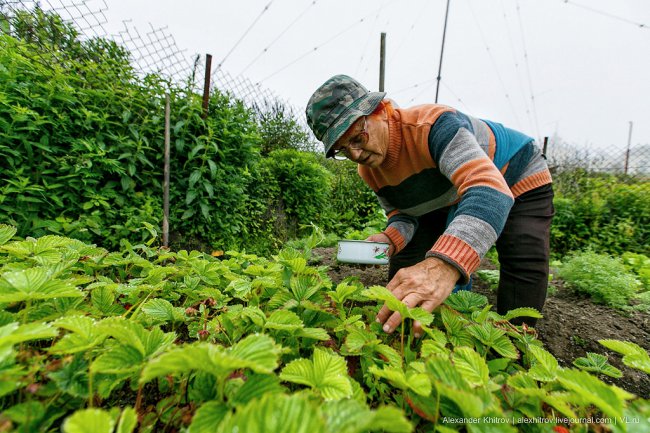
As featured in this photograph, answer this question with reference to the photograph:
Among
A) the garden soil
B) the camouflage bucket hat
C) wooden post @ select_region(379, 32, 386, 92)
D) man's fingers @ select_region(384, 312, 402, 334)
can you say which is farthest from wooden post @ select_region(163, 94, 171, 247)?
wooden post @ select_region(379, 32, 386, 92)

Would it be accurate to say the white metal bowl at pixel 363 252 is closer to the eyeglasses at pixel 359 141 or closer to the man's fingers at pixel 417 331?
the eyeglasses at pixel 359 141

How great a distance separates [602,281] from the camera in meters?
2.63

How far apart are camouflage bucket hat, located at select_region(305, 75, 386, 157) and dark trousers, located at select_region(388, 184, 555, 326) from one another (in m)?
1.05

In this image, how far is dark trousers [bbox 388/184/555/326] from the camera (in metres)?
1.71

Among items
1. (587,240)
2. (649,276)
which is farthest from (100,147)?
(587,240)

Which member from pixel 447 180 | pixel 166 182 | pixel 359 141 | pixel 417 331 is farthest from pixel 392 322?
pixel 166 182

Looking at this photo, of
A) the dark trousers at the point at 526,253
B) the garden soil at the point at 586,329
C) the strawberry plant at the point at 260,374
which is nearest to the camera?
the strawberry plant at the point at 260,374

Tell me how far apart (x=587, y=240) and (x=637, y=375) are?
5454 millimetres

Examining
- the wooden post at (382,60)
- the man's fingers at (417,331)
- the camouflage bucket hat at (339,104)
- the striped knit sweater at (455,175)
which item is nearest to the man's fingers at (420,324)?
the man's fingers at (417,331)

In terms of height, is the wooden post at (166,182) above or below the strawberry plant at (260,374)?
above

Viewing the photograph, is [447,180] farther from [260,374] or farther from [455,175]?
[260,374]

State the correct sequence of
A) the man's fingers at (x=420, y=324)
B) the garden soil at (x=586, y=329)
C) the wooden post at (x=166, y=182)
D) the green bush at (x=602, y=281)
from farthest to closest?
the wooden post at (x=166, y=182), the green bush at (x=602, y=281), the garden soil at (x=586, y=329), the man's fingers at (x=420, y=324)

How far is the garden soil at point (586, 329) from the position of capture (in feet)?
4.21

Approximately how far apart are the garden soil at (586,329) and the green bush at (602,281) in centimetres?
8
